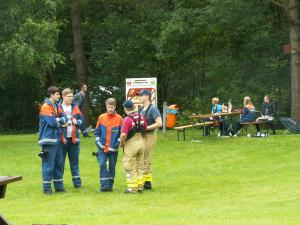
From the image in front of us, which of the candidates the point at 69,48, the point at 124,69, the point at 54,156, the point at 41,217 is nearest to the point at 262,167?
the point at 54,156

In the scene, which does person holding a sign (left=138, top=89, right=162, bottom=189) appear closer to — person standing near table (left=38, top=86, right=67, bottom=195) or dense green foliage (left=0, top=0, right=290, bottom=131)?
person standing near table (left=38, top=86, right=67, bottom=195)

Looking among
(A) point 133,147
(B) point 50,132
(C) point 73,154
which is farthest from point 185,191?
(B) point 50,132

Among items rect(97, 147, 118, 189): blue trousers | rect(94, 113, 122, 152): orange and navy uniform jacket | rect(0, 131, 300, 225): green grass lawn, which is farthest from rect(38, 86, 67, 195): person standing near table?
rect(97, 147, 118, 189): blue trousers

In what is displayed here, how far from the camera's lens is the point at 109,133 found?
15.2 metres

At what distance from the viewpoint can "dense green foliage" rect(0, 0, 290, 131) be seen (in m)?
34.4

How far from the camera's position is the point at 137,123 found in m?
14.7

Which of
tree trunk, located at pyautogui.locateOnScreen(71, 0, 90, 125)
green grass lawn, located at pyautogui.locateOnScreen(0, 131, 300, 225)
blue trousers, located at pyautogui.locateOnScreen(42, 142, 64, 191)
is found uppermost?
tree trunk, located at pyautogui.locateOnScreen(71, 0, 90, 125)

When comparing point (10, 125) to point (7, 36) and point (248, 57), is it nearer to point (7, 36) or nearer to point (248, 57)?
point (248, 57)

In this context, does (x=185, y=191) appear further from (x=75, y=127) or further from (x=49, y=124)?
(x=49, y=124)

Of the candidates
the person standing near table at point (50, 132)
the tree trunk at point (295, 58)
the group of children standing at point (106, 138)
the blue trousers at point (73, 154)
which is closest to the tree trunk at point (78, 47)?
the tree trunk at point (295, 58)

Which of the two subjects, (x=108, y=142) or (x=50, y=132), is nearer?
(x=50, y=132)

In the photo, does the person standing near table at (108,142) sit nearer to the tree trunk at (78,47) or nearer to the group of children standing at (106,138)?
the group of children standing at (106,138)

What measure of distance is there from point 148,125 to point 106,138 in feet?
2.71

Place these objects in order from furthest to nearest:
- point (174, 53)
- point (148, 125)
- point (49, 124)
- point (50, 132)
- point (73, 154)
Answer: point (174, 53), point (73, 154), point (148, 125), point (50, 132), point (49, 124)
